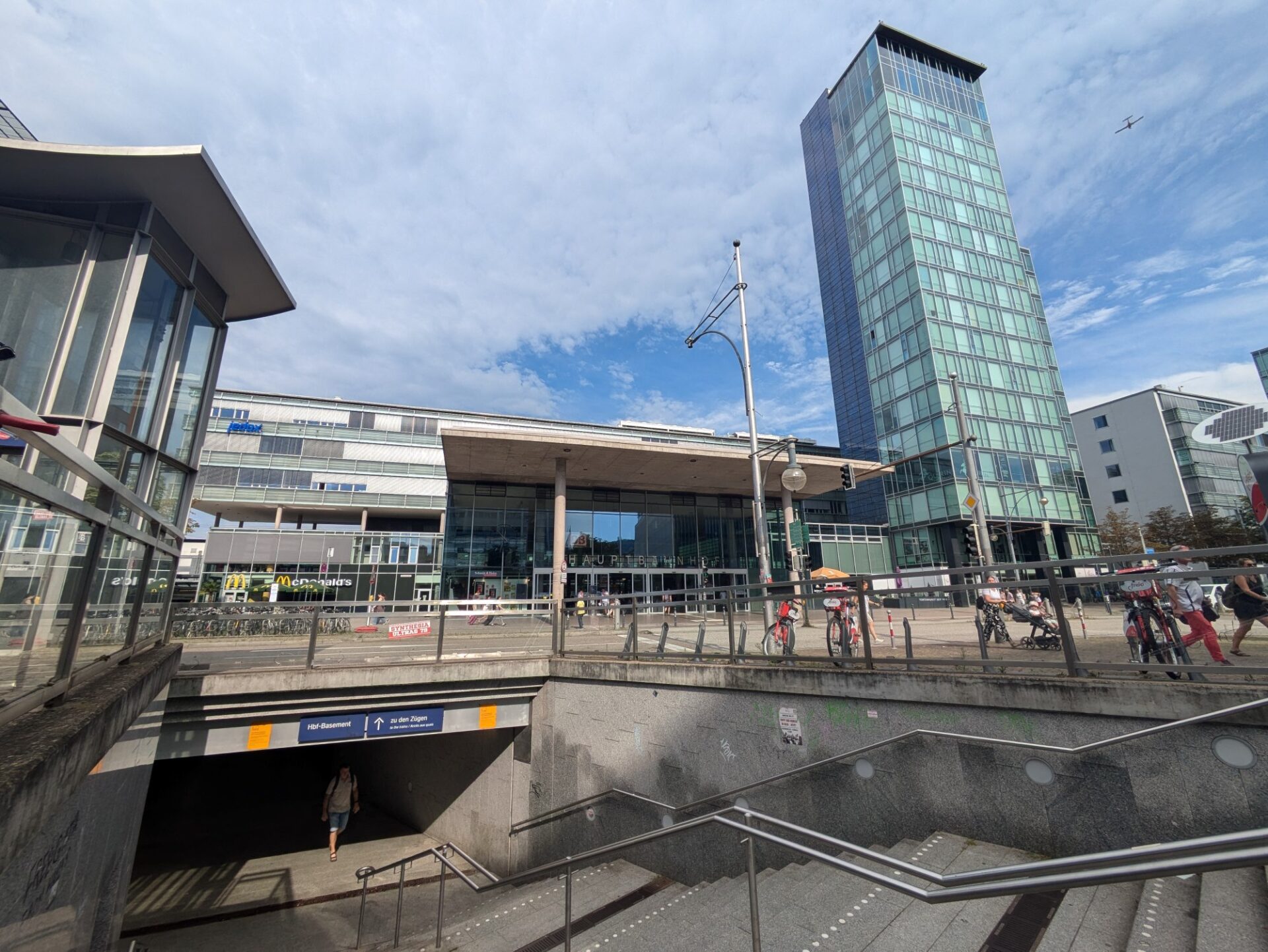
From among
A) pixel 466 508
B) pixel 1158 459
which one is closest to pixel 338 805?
pixel 466 508

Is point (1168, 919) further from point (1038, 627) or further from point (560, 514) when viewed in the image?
point (560, 514)

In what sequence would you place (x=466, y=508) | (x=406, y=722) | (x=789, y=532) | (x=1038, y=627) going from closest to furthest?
1. (x=1038, y=627)
2. (x=406, y=722)
3. (x=789, y=532)
4. (x=466, y=508)

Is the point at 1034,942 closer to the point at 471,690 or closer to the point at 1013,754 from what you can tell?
the point at 1013,754

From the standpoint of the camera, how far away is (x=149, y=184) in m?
6.66

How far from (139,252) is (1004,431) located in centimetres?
5291

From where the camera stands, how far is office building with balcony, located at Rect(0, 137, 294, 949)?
8.63 feet

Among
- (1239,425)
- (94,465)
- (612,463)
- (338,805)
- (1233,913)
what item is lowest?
(338,805)

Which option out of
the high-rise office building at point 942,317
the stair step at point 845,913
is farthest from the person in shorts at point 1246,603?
the high-rise office building at point 942,317

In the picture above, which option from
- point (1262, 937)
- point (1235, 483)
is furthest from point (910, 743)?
point (1235, 483)

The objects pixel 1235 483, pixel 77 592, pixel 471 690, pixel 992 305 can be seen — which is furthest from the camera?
pixel 1235 483

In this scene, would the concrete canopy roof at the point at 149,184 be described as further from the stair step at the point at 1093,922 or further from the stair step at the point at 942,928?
the stair step at the point at 1093,922

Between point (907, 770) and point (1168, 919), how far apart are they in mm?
2260

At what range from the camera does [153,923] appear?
359 inches

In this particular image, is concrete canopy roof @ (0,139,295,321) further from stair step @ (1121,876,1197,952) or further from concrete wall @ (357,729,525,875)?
stair step @ (1121,876,1197,952)
